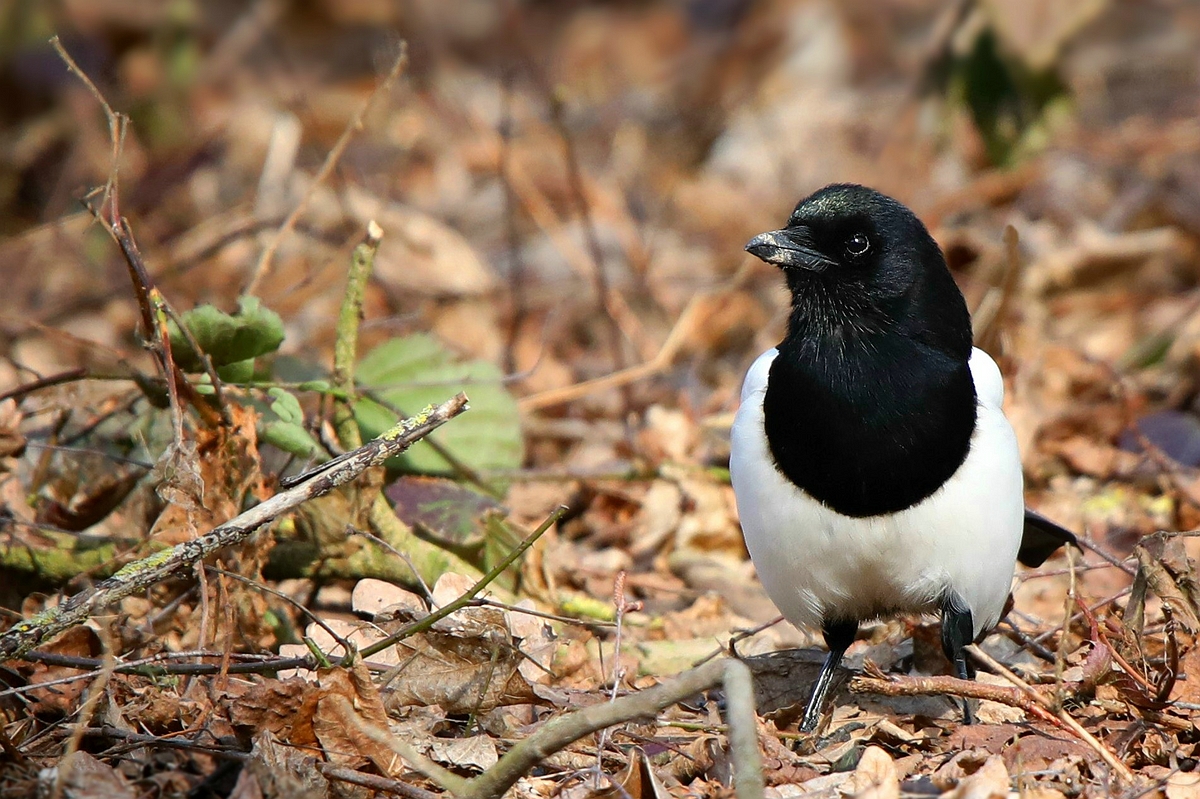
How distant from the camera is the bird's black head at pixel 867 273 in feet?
8.95

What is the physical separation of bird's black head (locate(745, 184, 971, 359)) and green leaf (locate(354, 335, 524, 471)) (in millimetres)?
829

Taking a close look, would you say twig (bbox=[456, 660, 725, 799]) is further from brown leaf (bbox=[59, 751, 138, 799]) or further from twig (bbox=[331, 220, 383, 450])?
twig (bbox=[331, 220, 383, 450])

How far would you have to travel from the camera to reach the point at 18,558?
116 inches

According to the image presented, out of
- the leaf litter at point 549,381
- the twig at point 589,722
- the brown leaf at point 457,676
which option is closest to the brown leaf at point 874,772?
the leaf litter at point 549,381

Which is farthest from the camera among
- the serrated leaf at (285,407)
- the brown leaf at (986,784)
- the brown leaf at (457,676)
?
the serrated leaf at (285,407)

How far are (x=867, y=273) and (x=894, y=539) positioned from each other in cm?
56

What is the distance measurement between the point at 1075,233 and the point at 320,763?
4225 millimetres

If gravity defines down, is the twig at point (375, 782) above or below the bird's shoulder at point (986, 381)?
below

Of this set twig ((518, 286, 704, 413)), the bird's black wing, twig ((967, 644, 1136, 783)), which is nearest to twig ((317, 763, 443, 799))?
twig ((967, 644, 1136, 783))

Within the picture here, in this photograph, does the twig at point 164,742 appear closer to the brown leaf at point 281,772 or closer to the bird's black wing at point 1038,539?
the brown leaf at point 281,772

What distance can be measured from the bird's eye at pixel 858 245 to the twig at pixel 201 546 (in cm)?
96

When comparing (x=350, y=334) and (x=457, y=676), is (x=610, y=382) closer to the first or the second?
(x=350, y=334)

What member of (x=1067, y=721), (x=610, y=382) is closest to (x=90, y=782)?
(x=1067, y=721)

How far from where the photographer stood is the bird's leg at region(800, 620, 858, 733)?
105 inches
